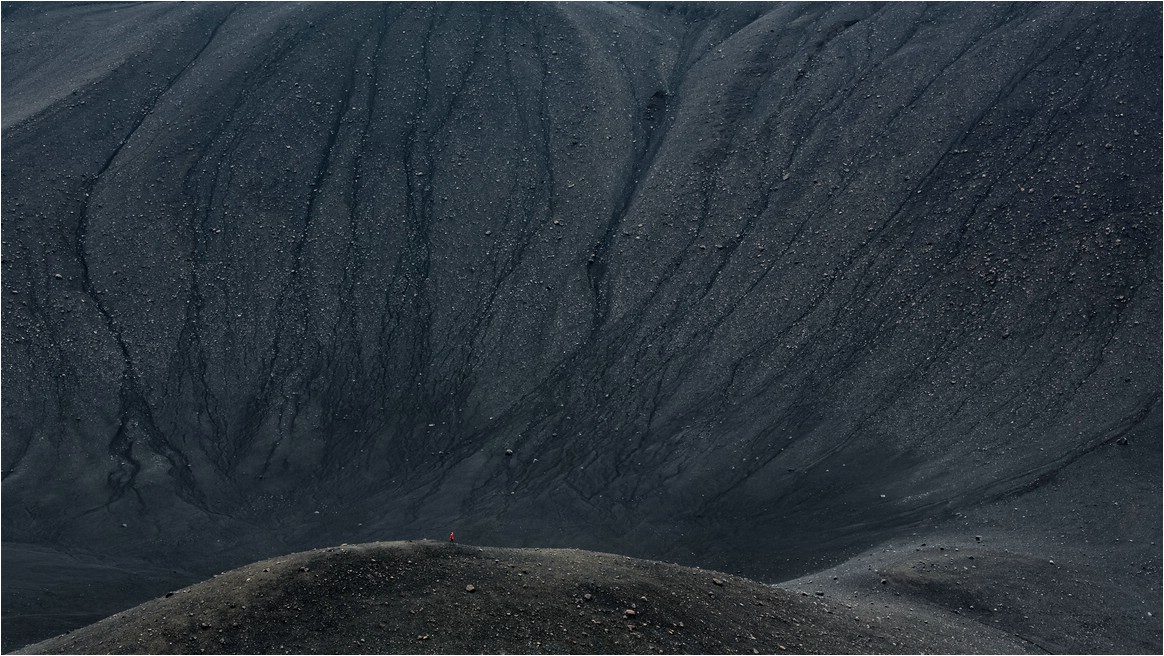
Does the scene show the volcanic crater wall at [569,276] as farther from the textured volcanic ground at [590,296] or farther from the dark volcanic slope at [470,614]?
the dark volcanic slope at [470,614]

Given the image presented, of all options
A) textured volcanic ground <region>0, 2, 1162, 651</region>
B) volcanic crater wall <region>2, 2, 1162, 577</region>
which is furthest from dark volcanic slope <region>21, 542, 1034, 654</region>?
volcanic crater wall <region>2, 2, 1162, 577</region>

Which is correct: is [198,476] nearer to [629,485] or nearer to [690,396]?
[629,485]

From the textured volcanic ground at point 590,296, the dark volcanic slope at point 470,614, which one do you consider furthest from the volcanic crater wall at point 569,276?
the dark volcanic slope at point 470,614

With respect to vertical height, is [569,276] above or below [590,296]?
above

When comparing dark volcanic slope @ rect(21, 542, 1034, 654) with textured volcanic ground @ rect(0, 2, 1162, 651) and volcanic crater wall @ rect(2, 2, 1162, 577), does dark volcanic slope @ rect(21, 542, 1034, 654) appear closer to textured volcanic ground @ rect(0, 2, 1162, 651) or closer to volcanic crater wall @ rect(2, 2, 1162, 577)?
textured volcanic ground @ rect(0, 2, 1162, 651)

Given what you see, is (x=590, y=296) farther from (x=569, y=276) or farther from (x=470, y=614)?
(x=470, y=614)

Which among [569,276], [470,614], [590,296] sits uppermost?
[470,614]

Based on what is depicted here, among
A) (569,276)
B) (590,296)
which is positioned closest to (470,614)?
(590,296)
